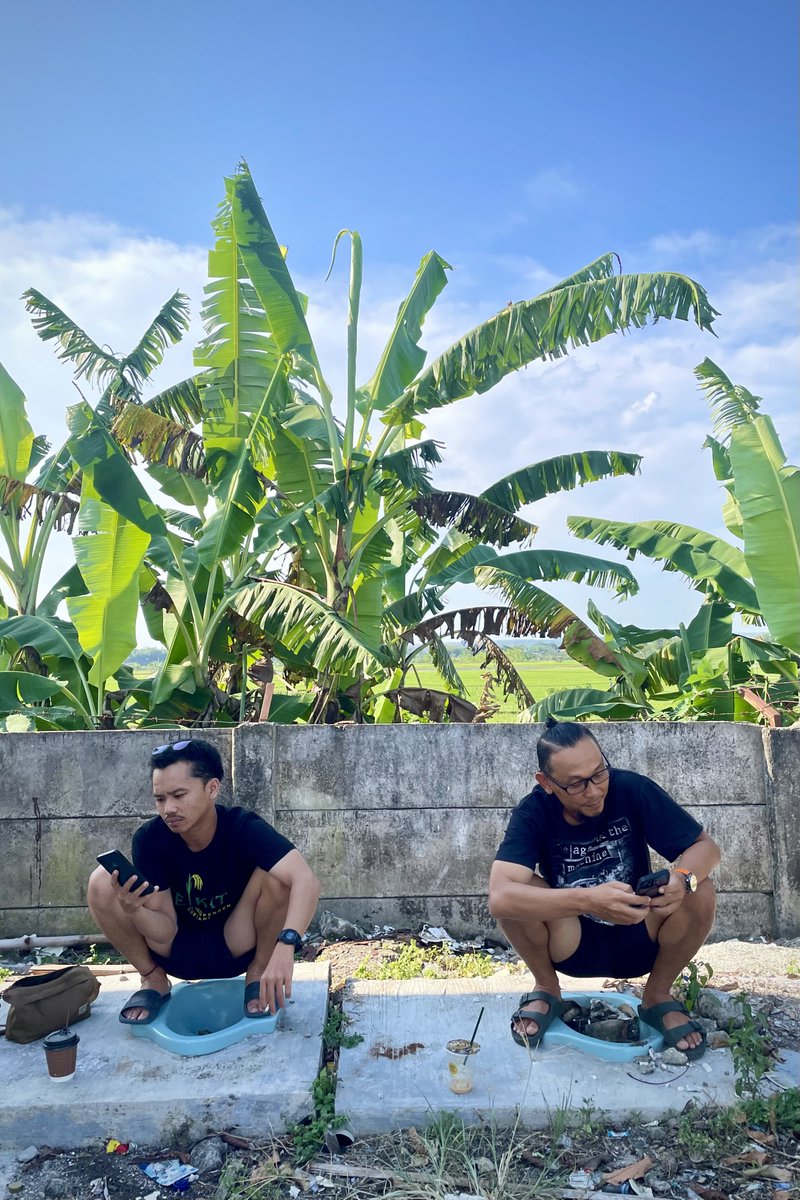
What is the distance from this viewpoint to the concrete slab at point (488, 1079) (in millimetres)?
2871

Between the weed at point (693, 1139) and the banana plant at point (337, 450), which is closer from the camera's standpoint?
the weed at point (693, 1139)

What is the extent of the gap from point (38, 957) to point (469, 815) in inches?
103

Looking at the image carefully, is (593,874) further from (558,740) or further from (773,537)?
(773,537)

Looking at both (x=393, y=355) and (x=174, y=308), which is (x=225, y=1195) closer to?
(x=393, y=355)

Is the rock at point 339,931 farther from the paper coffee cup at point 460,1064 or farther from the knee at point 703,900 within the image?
the knee at point 703,900

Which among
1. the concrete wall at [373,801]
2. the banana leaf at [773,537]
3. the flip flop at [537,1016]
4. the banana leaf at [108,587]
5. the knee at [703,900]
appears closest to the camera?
the knee at [703,900]

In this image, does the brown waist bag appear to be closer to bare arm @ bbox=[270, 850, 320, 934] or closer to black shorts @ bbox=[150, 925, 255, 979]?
black shorts @ bbox=[150, 925, 255, 979]

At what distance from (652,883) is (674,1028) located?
0.70 meters

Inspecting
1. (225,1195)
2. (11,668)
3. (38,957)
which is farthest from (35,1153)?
(11,668)

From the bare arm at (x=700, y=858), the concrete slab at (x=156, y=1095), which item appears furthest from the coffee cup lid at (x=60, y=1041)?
the bare arm at (x=700, y=858)

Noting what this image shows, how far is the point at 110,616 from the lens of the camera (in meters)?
6.06

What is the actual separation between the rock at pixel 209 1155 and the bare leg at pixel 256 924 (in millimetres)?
549

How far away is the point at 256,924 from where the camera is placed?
11.2 ft

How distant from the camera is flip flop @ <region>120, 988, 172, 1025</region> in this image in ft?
11.2
